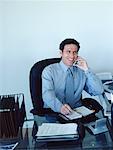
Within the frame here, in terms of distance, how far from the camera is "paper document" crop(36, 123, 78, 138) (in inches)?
59.1

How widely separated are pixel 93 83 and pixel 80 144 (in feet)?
2.95

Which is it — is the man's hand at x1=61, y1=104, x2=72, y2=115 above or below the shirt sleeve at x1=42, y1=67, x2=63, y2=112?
below

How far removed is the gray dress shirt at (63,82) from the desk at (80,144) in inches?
26.4

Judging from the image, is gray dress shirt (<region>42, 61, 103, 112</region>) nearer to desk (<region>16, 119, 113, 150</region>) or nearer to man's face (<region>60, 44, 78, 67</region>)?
man's face (<region>60, 44, 78, 67</region>)

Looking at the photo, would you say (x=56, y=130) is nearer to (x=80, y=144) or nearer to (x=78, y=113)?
(x=80, y=144)

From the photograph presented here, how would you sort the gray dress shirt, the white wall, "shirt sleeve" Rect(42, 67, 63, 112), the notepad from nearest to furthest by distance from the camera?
the notepad
"shirt sleeve" Rect(42, 67, 63, 112)
the gray dress shirt
the white wall

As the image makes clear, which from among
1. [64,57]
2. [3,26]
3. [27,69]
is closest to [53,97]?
[64,57]

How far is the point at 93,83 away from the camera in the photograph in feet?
7.50

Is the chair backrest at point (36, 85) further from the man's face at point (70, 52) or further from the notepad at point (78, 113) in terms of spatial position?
the notepad at point (78, 113)

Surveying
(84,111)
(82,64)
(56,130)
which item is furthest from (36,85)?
(56,130)

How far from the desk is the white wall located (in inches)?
55.7

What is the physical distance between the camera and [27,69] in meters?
2.91

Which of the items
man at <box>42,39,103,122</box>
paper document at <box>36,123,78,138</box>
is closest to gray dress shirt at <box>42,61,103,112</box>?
man at <box>42,39,103,122</box>

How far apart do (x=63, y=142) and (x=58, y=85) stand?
0.88m
